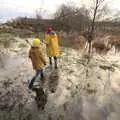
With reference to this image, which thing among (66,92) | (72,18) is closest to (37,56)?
(66,92)

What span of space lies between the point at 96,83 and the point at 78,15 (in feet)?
96.8

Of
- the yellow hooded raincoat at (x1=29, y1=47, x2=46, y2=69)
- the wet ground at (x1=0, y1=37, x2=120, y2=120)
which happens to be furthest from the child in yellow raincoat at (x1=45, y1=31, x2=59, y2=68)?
the yellow hooded raincoat at (x1=29, y1=47, x2=46, y2=69)

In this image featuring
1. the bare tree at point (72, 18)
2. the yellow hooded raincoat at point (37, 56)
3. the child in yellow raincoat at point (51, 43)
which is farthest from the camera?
the bare tree at point (72, 18)

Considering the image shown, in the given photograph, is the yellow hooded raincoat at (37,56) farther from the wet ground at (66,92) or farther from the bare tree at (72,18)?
the bare tree at (72,18)

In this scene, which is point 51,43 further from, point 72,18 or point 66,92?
point 72,18

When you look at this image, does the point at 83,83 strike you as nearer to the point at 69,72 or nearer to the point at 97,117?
the point at 69,72

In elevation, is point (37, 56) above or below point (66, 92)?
above

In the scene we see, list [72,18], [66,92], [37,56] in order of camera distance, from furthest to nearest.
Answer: [72,18] → [37,56] → [66,92]

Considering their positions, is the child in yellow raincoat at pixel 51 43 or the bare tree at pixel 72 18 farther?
the bare tree at pixel 72 18

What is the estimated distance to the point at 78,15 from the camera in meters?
37.5

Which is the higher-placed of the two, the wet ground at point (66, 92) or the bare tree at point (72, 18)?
the wet ground at point (66, 92)

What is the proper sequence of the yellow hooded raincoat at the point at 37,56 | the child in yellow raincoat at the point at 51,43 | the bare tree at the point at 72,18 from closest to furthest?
the yellow hooded raincoat at the point at 37,56 → the child in yellow raincoat at the point at 51,43 → the bare tree at the point at 72,18

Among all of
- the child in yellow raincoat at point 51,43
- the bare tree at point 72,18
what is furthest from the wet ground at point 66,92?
the bare tree at point 72,18

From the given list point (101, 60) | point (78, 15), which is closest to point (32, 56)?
point (101, 60)
